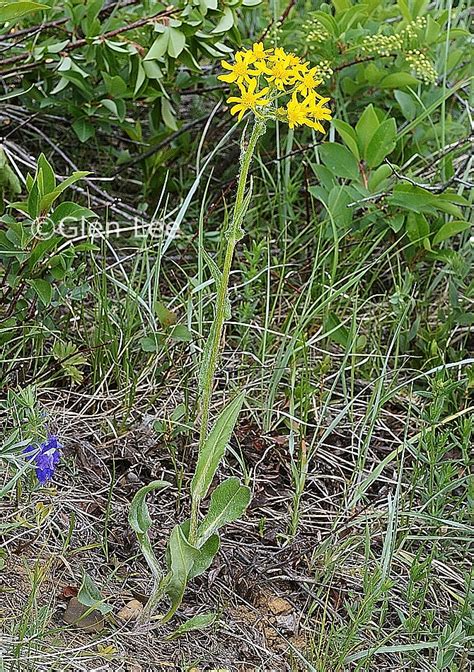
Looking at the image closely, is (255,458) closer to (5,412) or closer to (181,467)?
(181,467)

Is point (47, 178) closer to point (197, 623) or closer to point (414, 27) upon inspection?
point (197, 623)

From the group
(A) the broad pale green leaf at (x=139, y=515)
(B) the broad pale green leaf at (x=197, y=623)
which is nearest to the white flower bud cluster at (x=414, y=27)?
(A) the broad pale green leaf at (x=139, y=515)

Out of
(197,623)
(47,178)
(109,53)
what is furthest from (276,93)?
(109,53)

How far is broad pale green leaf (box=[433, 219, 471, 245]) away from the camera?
2.14 metres

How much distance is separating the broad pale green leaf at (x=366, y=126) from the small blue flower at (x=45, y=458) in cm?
118

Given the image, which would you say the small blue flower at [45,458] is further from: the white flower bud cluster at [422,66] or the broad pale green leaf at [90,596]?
the white flower bud cluster at [422,66]

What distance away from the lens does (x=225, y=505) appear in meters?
1.44

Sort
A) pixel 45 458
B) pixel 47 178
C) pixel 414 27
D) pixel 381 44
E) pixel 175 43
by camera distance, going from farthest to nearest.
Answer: pixel 414 27 → pixel 381 44 → pixel 175 43 → pixel 47 178 → pixel 45 458

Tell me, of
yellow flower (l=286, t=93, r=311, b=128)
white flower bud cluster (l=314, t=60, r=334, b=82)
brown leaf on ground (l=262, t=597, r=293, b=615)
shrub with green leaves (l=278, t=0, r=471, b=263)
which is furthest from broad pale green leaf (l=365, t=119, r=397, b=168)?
brown leaf on ground (l=262, t=597, r=293, b=615)

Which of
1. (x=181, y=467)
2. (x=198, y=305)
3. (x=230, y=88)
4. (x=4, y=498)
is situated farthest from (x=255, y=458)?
(x=230, y=88)

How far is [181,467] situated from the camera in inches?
68.4

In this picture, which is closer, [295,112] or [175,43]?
[295,112]

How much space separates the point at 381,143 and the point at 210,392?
108 centimetres

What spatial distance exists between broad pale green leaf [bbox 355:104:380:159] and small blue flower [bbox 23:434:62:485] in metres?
1.18
